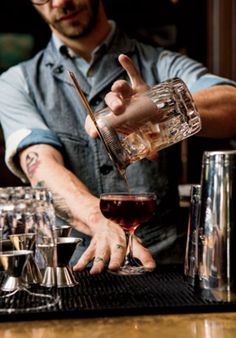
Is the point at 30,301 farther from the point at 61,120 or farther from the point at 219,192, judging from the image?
the point at 61,120

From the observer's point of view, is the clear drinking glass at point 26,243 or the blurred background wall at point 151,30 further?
the blurred background wall at point 151,30

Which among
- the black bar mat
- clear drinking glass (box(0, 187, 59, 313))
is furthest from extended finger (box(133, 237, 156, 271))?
clear drinking glass (box(0, 187, 59, 313))

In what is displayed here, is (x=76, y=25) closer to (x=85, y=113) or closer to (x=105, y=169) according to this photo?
Answer: (x=85, y=113)

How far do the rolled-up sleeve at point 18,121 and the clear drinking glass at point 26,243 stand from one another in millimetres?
1027

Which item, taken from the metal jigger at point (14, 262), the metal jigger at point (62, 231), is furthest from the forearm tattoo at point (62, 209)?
the metal jigger at point (14, 262)

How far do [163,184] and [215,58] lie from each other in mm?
2067

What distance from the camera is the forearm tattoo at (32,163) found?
7.10 feet

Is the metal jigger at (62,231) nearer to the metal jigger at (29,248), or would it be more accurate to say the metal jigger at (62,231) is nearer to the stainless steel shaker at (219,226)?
the metal jigger at (29,248)

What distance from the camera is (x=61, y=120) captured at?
240 cm

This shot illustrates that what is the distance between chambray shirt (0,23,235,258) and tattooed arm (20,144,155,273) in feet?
0.24

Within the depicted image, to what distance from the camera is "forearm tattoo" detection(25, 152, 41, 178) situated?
2164 millimetres

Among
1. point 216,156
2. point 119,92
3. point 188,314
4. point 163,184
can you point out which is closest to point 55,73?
point 163,184

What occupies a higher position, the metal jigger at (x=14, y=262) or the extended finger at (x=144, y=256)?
the metal jigger at (x=14, y=262)

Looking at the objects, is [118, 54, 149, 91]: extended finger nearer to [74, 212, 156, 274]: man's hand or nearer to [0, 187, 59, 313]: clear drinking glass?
[74, 212, 156, 274]: man's hand
